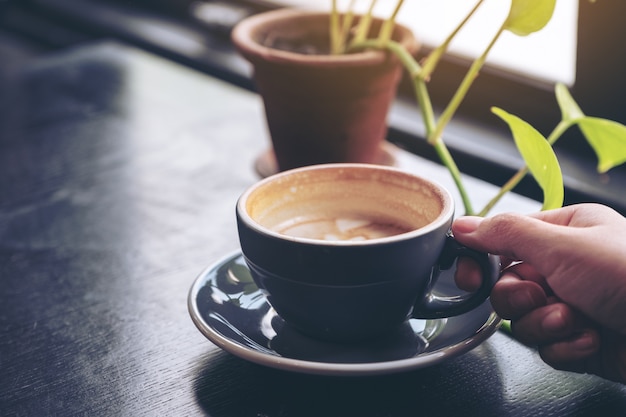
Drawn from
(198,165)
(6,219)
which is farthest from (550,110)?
(6,219)

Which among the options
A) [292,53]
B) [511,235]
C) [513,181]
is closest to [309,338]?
[511,235]

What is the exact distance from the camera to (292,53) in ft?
2.64

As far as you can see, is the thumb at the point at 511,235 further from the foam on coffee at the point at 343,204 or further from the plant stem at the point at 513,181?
the plant stem at the point at 513,181

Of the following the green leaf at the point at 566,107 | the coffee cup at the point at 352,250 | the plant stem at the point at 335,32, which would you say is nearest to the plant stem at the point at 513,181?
the green leaf at the point at 566,107

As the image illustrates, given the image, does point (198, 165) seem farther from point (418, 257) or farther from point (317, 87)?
point (418, 257)

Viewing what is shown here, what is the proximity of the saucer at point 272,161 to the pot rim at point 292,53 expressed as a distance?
13 cm

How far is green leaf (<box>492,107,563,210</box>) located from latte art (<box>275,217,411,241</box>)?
115 millimetres

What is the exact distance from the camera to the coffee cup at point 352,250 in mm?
457

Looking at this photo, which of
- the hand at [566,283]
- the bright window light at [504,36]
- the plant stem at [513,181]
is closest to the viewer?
the hand at [566,283]

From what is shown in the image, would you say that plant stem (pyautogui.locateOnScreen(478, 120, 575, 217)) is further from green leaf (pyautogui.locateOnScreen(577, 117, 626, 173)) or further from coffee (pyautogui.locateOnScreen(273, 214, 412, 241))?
coffee (pyautogui.locateOnScreen(273, 214, 412, 241))

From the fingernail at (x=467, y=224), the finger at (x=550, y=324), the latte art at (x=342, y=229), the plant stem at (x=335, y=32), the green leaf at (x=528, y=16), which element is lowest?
the latte art at (x=342, y=229)

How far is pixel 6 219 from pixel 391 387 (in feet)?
1.58

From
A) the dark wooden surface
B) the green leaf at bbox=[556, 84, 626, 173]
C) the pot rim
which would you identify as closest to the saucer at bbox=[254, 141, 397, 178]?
the dark wooden surface

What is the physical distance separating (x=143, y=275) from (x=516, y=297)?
1.11 feet
